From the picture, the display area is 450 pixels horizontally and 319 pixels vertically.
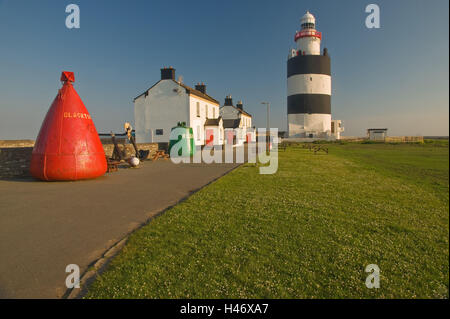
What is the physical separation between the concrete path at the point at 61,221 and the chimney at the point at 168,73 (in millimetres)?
21663

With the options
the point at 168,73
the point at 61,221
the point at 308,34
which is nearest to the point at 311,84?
the point at 308,34

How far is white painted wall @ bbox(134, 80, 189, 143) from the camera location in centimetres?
2841

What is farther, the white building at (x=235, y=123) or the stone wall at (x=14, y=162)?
the white building at (x=235, y=123)

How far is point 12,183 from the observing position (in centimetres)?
921

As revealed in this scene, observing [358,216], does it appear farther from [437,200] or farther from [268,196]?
[437,200]

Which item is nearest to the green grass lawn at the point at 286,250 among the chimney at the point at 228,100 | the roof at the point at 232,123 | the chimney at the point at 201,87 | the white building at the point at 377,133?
the chimney at the point at 201,87

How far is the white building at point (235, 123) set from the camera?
1688 inches

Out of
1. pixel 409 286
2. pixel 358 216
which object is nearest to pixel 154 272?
pixel 409 286

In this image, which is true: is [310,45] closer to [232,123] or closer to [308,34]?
[308,34]

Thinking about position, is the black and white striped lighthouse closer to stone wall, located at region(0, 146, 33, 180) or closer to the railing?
the railing

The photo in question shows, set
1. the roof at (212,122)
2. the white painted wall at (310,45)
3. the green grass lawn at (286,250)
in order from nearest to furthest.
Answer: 1. the green grass lawn at (286,250)
2. the roof at (212,122)
3. the white painted wall at (310,45)

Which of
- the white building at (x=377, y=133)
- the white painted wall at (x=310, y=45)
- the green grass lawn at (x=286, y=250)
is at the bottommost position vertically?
the green grass lawn at (x=286, y=250)

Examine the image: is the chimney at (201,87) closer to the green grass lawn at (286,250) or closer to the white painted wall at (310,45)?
the white painted wall at (310,45)

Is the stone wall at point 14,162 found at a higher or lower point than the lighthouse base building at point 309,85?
lower
